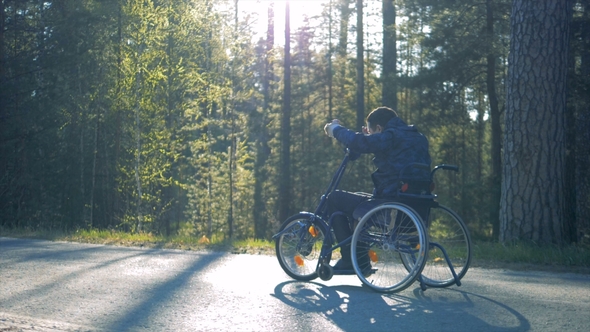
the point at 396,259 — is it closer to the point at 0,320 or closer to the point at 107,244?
the point at 0,320

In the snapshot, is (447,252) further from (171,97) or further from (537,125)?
(171,97)

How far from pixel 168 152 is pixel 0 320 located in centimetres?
2127

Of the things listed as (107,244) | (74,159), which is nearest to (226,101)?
(74,159)

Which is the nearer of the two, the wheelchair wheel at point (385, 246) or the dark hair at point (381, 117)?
the wheelchair wheel at point (385, 246)

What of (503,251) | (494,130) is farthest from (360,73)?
(503,251)

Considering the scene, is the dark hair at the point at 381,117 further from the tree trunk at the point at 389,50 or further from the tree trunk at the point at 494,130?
the tree trunk at the point at 389,50

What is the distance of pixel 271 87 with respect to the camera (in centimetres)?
5119

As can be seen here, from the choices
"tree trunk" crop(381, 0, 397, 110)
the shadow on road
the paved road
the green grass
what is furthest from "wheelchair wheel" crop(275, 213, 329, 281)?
"tree trunk" crop(381, 0, 397, 110)

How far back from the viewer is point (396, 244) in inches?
251

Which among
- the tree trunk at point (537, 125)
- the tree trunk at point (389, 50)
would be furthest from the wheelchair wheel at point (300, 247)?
the tree trunk at point (389, 50)

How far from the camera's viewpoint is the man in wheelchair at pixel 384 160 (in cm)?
644

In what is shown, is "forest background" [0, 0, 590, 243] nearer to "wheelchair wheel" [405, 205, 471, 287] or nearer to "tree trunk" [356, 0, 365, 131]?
"tree trunk" [356, 0, 365, 131]

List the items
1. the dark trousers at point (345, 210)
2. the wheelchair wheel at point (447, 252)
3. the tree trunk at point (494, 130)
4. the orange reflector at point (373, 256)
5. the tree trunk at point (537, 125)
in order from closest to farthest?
the orange reflector at point (373, 256) → the wheelchair wheel at point (447, 252) → the dark trousers at point (345, 210) → the tree trunk at point (537, 125) → the tree trunk at point (494, 130)

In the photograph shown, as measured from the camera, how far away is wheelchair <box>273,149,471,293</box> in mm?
6168
